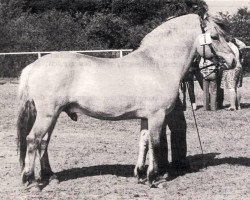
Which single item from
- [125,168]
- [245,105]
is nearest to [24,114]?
[125,168]

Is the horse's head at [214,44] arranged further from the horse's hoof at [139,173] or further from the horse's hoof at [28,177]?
the horse's hoof at [28,177]

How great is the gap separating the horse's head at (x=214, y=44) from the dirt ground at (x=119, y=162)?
177 centimetres

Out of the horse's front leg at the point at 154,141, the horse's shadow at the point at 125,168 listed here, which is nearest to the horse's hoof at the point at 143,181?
the horse's front leg at the point at 154,141

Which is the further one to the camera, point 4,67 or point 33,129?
point 4,67

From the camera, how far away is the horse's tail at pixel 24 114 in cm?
711

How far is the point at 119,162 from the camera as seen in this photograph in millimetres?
9008

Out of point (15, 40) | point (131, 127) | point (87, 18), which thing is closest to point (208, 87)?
point (131, 127)

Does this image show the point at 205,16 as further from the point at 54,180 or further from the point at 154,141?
the point at 54,180

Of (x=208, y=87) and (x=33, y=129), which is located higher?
(x=33, y=129)

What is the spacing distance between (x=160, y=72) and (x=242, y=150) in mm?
3531

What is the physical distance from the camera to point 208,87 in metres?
16.2

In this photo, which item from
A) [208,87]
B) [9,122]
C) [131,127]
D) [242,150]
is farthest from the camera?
[208,87]

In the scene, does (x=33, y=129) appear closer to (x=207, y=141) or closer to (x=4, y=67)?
(x=207, y=141)

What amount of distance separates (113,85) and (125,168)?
196 cm
